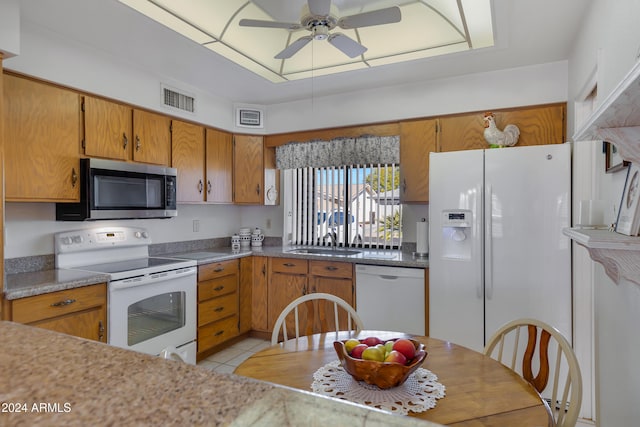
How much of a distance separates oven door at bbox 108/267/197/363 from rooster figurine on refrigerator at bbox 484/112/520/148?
273 cm

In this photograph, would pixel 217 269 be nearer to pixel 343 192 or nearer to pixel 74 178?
pixel 74 178

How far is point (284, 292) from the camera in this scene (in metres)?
3.68

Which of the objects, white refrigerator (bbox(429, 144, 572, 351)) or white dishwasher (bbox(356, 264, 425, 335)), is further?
white dishwasher (bbox(356, 264, 425, 335))

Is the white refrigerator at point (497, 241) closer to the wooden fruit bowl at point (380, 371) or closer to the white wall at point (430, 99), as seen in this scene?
the white wall at point (430, 99)

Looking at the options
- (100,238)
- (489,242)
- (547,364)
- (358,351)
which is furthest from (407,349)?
(100,238)

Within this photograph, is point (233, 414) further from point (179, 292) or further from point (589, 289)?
point (179, 292)

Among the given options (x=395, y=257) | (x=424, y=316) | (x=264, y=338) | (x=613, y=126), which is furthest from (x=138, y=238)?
(x=613, y=126)

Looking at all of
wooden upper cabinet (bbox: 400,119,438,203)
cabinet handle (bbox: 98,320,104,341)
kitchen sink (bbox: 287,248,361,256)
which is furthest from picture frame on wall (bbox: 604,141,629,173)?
cabinet handle (bbox: 98,320,104,341)

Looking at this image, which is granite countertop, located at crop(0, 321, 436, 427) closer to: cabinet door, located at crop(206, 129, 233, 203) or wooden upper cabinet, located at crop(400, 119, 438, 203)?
wooden upper cabinet, located at crop(400, 119, 438, 203)

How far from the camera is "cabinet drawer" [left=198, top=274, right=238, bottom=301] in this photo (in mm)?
3271

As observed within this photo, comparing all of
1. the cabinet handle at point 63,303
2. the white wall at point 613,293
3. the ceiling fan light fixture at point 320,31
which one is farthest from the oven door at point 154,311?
the white wall at point 613,293

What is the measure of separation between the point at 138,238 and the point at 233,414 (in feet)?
10.7

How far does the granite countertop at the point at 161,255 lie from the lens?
6.98ft

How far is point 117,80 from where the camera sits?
9.45ft
